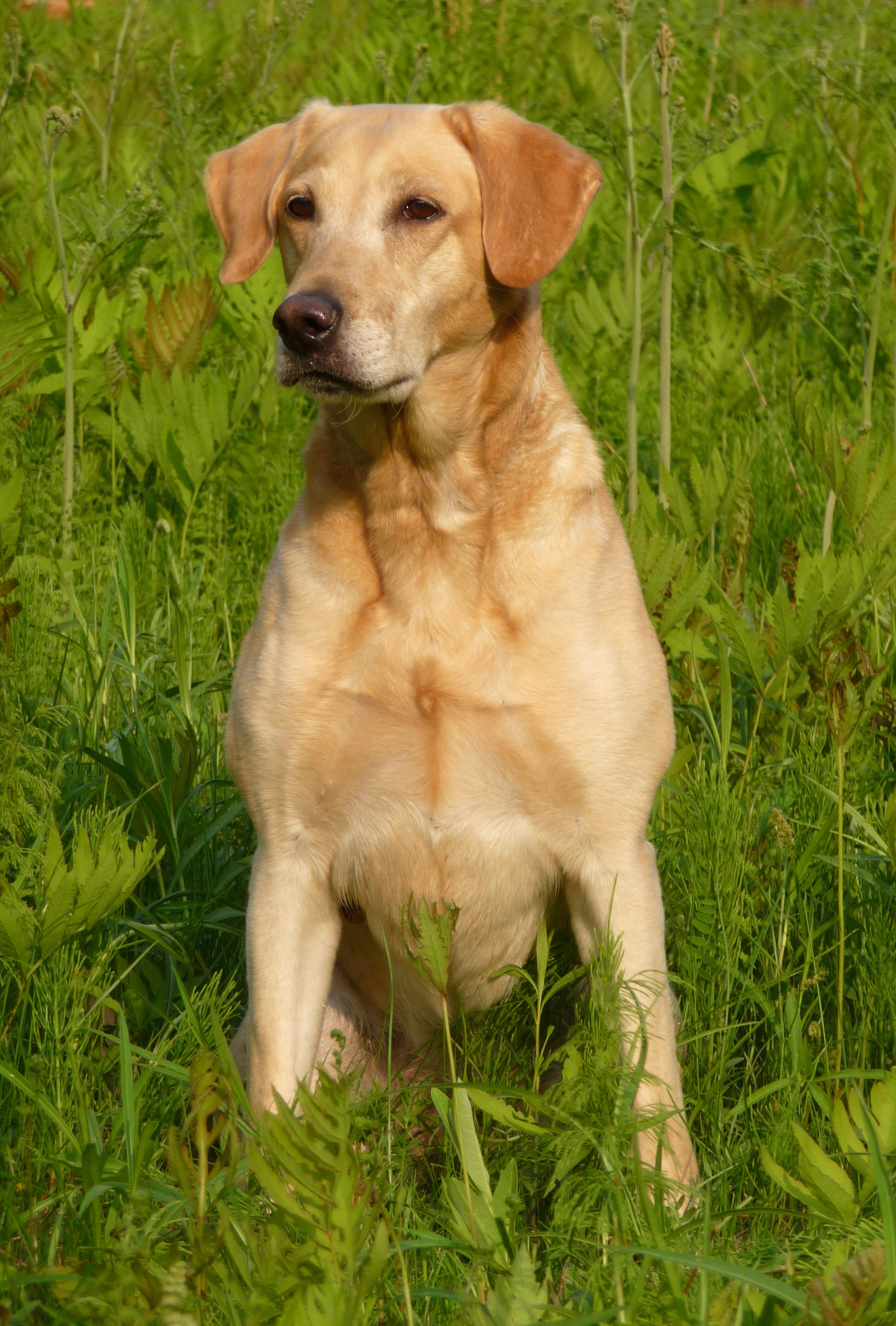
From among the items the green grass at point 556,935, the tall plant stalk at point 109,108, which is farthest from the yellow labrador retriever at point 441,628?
the tall plant stalk at point 109,108

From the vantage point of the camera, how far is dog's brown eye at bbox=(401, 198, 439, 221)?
105 inches

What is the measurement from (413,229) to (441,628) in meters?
0.77

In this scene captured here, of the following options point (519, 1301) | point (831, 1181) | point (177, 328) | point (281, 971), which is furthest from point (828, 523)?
point (519, 1301)

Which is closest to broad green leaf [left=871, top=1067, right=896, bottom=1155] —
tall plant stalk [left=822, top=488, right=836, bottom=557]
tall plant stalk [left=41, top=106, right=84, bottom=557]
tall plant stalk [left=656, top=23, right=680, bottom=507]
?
tall plant stalk [left=822, top=488, right=836, bottom=557]

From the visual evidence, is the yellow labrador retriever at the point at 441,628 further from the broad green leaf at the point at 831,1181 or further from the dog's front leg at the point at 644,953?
the broad green leaf at the point at 831,1181

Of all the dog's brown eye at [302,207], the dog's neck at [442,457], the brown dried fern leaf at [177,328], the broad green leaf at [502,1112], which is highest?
the dog's brown eye at [302,207]

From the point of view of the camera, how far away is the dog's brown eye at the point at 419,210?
2664 millimetres

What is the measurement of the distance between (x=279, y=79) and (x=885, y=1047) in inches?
234

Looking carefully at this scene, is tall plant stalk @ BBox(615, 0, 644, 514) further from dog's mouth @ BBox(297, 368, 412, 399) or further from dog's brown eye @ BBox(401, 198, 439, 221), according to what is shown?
dog's mouth @ BBox(297, 368, 412, 399)

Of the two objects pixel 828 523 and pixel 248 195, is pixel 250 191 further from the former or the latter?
pixel 828 523

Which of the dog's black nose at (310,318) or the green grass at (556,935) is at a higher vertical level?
the dog's black nose at (310,318)

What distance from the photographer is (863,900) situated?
9.18ft

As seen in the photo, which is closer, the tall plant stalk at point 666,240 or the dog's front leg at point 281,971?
the dog's front leg at point 281,971

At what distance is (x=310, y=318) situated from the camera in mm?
2436
